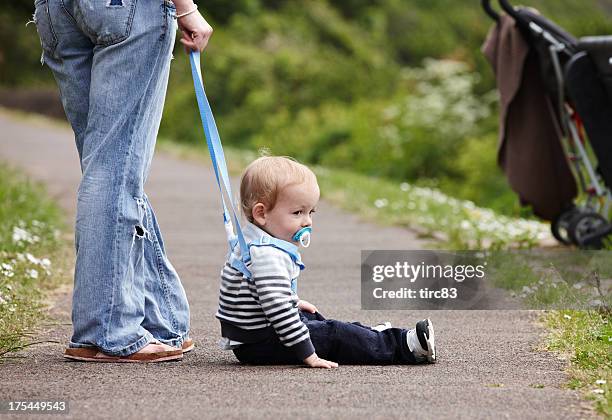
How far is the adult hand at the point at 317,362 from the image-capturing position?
404 centimetres

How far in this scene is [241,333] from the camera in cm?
415

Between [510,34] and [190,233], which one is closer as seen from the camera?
[510,34]

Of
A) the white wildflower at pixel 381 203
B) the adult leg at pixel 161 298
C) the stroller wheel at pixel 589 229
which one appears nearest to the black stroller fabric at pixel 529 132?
the stroller wheel at pixel 589 229

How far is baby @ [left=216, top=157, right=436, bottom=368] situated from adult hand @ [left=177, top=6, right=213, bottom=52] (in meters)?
0.46

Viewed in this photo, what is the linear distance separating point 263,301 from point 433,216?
16.2 ft

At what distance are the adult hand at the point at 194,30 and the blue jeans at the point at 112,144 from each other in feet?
0.16

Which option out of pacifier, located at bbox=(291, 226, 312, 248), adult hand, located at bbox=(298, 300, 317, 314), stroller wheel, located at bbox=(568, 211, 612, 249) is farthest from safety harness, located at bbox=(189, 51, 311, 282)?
stroller wheel, located at bbox=(568, 211, 612, 249)

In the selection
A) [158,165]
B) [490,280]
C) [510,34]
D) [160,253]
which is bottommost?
[158,165]

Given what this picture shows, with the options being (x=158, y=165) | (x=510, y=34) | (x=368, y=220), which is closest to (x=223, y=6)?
(x=158, y=165)

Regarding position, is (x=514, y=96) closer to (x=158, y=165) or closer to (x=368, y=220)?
(x=368, y=220)

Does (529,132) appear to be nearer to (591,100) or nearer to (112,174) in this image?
(591,100)

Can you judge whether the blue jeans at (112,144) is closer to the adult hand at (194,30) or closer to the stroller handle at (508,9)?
the adult hand at (194,30)

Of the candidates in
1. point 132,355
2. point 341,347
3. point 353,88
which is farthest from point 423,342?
point 353,88

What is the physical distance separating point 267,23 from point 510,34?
22321 millimetres
